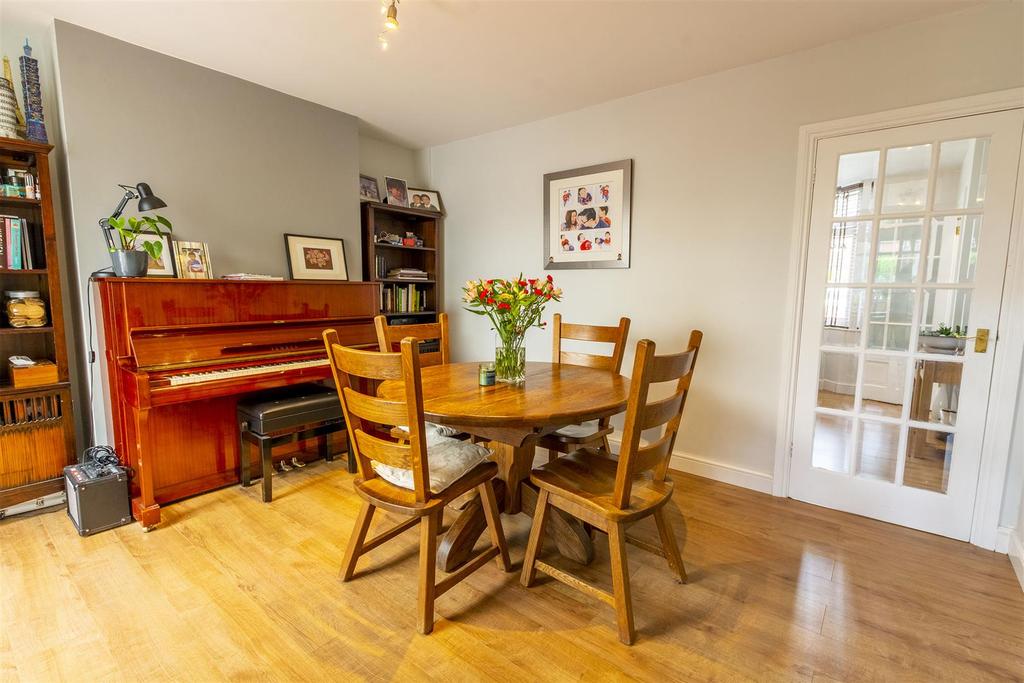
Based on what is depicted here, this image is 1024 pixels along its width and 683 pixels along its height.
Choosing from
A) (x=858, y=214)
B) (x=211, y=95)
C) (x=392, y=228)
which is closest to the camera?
(x=858, y=214)

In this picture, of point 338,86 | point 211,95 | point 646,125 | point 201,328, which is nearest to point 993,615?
point 646,125

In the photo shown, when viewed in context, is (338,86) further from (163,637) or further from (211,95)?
(163,637)

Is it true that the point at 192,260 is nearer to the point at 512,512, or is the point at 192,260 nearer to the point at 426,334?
the point at 426,334

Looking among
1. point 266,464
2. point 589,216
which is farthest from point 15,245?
point 589,216

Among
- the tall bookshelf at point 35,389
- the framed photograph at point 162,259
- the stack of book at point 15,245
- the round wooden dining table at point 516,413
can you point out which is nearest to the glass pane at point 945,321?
the round wooden dining table at point 516,413

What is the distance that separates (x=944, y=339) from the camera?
7.27 ft

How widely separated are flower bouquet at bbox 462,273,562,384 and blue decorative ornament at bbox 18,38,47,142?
7.59 ft

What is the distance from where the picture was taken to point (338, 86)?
2.96 metres

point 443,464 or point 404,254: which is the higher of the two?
point 404,254

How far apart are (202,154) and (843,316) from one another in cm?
378

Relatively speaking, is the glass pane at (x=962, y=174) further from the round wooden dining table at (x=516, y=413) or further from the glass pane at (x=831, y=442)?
the round wooden dining table at (x=516, y=413)

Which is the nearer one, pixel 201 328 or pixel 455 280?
pixel 201 328

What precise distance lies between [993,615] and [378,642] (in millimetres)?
2208

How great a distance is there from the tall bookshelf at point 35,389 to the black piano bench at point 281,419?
0.82 metres
